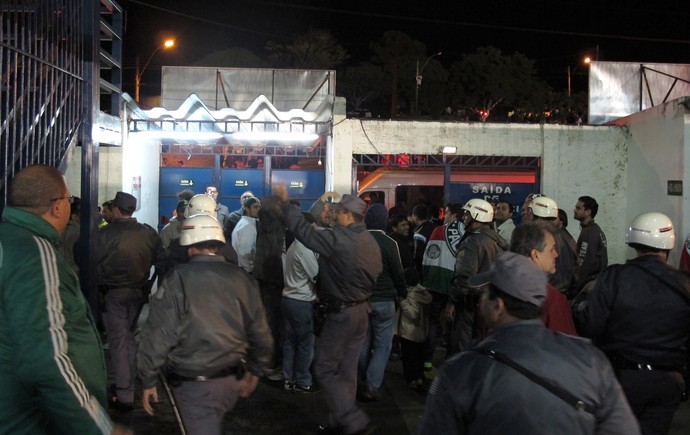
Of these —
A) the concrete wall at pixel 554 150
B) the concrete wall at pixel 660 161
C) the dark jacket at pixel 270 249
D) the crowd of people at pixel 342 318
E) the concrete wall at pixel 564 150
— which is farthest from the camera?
the concrete wall at pixel 564 150

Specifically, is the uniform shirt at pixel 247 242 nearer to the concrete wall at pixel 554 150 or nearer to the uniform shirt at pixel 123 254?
the uniform shirt at pixel 123 254

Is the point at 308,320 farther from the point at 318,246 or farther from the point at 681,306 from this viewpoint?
the point at 681,306

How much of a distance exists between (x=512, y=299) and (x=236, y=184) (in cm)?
1356

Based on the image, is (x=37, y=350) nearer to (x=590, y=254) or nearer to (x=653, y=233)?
(x=653, y=233)

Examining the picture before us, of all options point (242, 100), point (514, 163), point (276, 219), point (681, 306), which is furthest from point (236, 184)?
point (681, 306)

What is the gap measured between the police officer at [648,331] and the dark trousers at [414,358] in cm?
334

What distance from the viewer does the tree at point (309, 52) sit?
4669 centimetres

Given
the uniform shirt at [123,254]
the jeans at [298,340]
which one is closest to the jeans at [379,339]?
the jeans at [298,340]

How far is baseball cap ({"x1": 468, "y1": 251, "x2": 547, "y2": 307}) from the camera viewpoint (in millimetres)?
2482

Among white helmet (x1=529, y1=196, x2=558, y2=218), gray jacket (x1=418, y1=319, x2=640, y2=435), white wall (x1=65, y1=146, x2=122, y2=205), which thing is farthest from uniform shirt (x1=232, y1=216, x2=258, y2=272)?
gray jacket (x1=418, y1=319, x2=640, y2=435)

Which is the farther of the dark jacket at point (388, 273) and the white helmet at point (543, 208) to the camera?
the white helmet at point (543, 208)

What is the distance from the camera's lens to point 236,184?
15.6m

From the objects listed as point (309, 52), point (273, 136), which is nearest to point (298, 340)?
point (273, 136)

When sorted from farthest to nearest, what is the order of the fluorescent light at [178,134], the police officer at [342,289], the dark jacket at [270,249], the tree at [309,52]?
the tree at [309,52] < the fluorescent light at [178,134] < the dark jacket at [270,249] < the police officer at [342,289]
